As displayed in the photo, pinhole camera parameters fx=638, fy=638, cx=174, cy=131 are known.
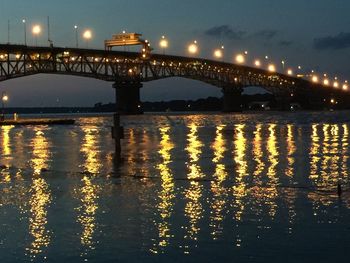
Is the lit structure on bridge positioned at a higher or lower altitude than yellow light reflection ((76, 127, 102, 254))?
higher

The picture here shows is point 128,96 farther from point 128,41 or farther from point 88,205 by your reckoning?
point 88,205

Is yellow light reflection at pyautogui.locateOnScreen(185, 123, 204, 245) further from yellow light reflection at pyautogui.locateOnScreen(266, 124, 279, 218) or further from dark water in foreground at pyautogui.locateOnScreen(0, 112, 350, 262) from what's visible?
yellow light reflection at pyautogui.locateOnScreen(266, 124, 279, 218)

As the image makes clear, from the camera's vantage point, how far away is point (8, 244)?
37.2ft

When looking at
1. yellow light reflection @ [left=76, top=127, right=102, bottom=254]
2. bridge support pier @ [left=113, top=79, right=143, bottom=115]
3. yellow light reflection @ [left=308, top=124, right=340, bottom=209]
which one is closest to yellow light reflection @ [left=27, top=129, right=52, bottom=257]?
yellow light reflection @ [left=76, top=127, right=102, bottom=254]

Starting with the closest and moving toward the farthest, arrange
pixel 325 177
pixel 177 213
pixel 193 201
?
pixel 177 213, pixel 193 201, pixel 325 177

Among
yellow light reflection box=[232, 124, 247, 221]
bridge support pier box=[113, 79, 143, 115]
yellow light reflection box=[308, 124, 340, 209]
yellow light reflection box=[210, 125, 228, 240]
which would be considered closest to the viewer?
yellow light reflection box=[210, 125, 228, 240]

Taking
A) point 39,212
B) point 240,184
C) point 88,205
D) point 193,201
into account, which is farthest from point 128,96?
point 39,212

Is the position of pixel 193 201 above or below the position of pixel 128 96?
below

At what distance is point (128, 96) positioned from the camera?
190m

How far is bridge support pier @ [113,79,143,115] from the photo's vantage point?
184 meters

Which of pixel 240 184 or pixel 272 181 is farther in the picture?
pixel 272 181

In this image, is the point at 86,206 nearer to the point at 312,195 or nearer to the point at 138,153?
the point at 312,195

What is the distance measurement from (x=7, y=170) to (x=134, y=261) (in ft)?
52.7

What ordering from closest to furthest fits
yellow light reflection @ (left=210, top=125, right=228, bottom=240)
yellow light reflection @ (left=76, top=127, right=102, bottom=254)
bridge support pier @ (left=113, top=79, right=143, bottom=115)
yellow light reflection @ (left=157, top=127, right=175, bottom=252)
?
yellow light reflection @ (left=157, top=127, right=175, bottom=252) < yellow light reflection @ (left=76, top=127, right=102, bottom=254) < yellow light reflection @ (left=210, top=125, right=228, bottom=240) < bridge support pier @ (left=113, top=79, right=143, bottom=115)
